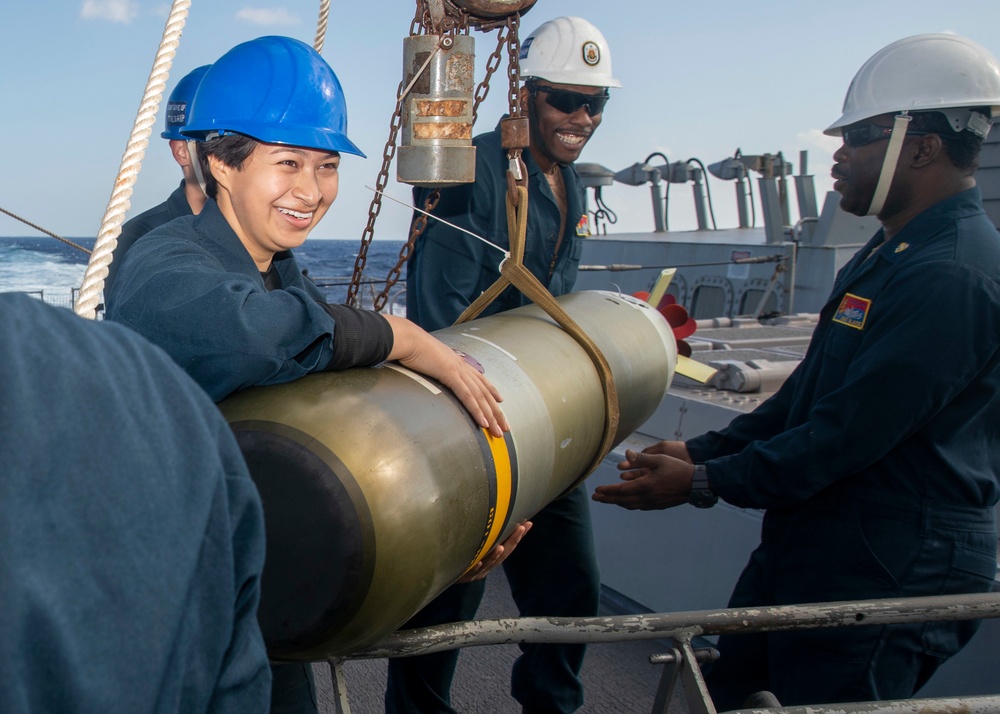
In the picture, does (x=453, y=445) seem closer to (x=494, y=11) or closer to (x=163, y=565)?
(x=163, y=565)

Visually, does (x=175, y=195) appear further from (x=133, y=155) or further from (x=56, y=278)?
(x=56, y=278)

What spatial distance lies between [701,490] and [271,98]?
1.65 metres

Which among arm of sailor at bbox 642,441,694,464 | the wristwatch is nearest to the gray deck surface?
arm of sailor at bbox 642,441,694,464

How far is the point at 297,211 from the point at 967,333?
161 cm

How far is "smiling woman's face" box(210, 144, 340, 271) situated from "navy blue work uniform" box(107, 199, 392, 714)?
0.31 ft

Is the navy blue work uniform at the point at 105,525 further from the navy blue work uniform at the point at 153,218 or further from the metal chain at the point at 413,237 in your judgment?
the navy blue work uniform at the point at 153,218

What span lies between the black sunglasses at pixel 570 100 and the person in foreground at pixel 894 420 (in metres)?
1.00

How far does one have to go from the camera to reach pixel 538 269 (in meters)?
3.35

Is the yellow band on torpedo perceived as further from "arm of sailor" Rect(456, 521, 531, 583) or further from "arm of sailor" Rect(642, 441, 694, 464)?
"arm of sailor" Rect(642, 441, 694, 464)

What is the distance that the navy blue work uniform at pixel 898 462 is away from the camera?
2189 mm

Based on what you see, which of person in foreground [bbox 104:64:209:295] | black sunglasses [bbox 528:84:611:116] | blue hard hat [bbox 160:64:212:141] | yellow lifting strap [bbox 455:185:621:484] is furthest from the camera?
blue hard hat [bbox 160:64:212:141]

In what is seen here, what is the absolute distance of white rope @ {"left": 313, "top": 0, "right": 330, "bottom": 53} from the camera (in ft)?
7.60

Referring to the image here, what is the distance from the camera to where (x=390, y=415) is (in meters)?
1.66

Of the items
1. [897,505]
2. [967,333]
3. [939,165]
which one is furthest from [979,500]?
[939,165]
